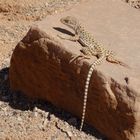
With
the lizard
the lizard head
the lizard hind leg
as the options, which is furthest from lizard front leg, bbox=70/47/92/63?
the lizard head

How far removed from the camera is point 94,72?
20.1ft

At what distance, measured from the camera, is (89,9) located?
746 cm

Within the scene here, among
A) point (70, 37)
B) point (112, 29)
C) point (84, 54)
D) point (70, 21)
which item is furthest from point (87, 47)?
point (112, 29)

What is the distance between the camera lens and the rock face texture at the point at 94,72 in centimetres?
607

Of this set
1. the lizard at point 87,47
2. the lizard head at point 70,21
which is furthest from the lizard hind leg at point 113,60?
the lizard head at point 70,21

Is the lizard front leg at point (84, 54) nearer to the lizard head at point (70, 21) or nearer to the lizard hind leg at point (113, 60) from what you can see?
the lizard hind leg at point (113, 60)

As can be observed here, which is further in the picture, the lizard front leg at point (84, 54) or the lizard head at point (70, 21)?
the lizard head at point (70, 21)

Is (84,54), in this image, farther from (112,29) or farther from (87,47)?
(112,29)

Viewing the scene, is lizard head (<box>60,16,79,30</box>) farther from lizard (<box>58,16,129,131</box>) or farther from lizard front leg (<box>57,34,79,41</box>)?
lizard front leg (<box>57,34,79,41</box>)

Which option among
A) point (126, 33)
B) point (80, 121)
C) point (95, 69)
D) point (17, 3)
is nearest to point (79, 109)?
point (80, 121)

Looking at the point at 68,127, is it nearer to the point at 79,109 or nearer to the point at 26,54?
the point at 79,109

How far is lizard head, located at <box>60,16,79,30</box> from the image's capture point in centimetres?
683

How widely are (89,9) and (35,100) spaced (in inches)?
57.6

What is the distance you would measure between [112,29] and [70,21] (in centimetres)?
61
